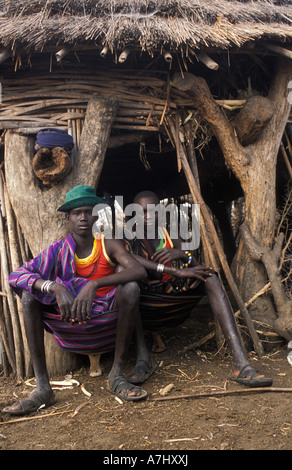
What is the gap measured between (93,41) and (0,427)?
9.95ft

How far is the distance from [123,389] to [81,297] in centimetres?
66

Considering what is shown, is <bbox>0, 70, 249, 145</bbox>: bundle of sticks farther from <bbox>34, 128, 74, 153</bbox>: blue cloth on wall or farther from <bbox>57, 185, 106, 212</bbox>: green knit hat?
<bbox>57, 185, 106, 212</bbox>: green knit hat

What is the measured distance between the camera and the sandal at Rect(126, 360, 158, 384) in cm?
299

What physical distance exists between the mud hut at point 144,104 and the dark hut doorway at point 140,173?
1118 mm

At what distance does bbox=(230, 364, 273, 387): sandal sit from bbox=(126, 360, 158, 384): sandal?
2.05 feet

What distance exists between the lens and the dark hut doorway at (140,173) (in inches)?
225

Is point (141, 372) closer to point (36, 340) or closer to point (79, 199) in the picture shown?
point (36, 340)

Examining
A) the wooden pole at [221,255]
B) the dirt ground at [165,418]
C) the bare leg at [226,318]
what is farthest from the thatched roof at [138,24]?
the dirt ground at [165,418]

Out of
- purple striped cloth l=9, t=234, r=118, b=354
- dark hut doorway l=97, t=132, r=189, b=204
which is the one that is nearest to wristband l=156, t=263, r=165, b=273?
purple striped cloth l=9, t=234, r=118, b=354

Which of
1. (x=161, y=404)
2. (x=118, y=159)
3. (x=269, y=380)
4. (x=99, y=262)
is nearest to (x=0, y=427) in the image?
(x=161, y=404)

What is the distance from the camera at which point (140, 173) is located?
685 centimetres

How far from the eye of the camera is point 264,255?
12.8 feet

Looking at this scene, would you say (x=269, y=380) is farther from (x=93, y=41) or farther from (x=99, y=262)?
(x=93, y=41)

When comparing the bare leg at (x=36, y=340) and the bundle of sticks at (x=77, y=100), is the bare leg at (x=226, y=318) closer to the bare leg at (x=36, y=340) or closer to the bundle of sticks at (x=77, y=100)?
the bare leg at (x=36, y=340)
